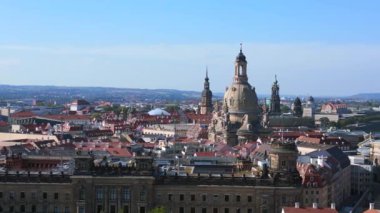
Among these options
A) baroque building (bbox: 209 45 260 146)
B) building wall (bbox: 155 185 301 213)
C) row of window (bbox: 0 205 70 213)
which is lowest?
row of window (bbox: 0 205 70 213)

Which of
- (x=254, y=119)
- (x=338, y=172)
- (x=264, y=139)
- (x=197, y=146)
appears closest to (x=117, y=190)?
(x=338, y=172)

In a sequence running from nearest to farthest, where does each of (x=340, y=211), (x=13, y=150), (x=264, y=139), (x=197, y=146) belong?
1. (x=340, y=211)
2. (x=13, y=150)
3. (x=197, y=146)
4. (x=264, y=139)

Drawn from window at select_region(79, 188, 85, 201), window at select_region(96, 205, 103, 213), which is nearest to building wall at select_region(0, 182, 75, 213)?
window at select_region(79, 188, 85, 201)

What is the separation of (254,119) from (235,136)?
6401 mm

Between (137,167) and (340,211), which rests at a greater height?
(137,167)

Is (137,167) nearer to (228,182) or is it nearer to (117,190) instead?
(117,190)

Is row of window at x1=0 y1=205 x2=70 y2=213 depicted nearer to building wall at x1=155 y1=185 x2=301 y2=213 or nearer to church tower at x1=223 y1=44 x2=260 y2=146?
building wall at x1=155 y1=185 x2=301 y2=213

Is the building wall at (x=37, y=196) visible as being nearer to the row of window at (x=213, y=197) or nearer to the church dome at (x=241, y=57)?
the row of window at (x=213, y=197)

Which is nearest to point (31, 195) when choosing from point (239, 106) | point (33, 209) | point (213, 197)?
point (33, 209)

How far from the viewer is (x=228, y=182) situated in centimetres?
7156

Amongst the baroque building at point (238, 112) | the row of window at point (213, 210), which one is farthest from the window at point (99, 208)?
the baroque building at point (238, 112)

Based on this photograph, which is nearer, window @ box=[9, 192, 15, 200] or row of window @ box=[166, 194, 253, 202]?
window @ box=[9, 192, 15, 200]

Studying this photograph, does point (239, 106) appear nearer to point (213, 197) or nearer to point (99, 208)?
point (213, 197)

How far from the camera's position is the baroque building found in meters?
142
